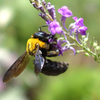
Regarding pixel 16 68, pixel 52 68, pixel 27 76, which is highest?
pixel 16 68

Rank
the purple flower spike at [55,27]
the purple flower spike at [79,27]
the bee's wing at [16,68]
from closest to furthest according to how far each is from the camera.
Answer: the purple flower spike at [55,27] < the purple flower spike at [79,27] < the bee's wing at [16,68]

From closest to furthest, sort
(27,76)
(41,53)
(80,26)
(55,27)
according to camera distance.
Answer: (55,27) → (80,26) → (41,53) → (27,76)

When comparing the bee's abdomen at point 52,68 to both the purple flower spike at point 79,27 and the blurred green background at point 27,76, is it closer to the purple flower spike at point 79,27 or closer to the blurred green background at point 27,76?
the purple flower spike at point 79,27

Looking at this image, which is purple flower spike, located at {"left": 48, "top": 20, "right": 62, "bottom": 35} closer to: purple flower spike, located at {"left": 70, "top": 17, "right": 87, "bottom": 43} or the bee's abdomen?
purple flower spike, located at {"left": 70, "top": 17, "right": 87, "bottom": 43}

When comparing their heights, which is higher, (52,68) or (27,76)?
(52,68)

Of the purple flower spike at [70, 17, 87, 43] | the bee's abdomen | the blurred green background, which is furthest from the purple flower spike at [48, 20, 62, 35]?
the blurred green background

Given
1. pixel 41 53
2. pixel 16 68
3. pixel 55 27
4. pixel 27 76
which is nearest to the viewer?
pixel 55 27

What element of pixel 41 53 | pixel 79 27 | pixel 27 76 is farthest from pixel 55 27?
pixel 27 76

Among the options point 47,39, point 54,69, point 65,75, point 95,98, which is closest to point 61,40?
point 47,39

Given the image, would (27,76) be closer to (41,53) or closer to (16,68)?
(16,68)

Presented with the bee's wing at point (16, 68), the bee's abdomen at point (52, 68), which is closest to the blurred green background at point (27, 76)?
the bee's wing at point (16, 68)

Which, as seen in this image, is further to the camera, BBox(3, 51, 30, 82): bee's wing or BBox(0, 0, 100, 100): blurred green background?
BBox(0, 0, 100, 100): blurred green background
